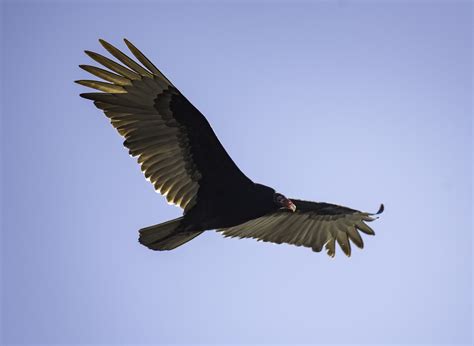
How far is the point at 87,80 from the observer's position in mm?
7723

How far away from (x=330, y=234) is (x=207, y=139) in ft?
6.63

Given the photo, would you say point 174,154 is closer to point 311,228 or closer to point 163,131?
point 163,131

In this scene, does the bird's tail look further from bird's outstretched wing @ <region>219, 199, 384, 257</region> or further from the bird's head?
bird's outstretched wing @ <region>219, 199, 384, 257</region>

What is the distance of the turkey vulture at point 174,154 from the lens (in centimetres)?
774

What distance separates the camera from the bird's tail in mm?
7715

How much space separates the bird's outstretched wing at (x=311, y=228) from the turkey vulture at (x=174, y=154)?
0.83m

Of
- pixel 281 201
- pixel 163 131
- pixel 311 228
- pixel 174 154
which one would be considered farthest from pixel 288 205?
pixel 163 131

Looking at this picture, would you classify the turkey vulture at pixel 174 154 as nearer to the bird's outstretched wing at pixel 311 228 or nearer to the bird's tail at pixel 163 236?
the bird's tail at pixel 163 236

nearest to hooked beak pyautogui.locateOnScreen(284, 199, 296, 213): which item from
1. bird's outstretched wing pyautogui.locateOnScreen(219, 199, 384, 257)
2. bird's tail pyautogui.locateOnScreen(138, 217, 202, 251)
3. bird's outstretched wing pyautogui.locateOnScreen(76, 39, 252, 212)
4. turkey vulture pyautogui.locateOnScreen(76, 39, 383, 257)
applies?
turkey vulture pyautogui.locateOnScreen(76, 39, 383, 257)

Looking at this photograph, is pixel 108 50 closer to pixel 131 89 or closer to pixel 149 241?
pixel 131 89

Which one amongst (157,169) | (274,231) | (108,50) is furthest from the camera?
(274,231)

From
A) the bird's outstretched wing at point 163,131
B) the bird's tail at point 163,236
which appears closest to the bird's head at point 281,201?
the bird's outstretched wing at point 163,131

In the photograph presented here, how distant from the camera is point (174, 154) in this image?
26.4ft

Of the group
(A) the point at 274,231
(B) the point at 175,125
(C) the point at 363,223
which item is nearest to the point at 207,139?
(B) the point at 175,125
